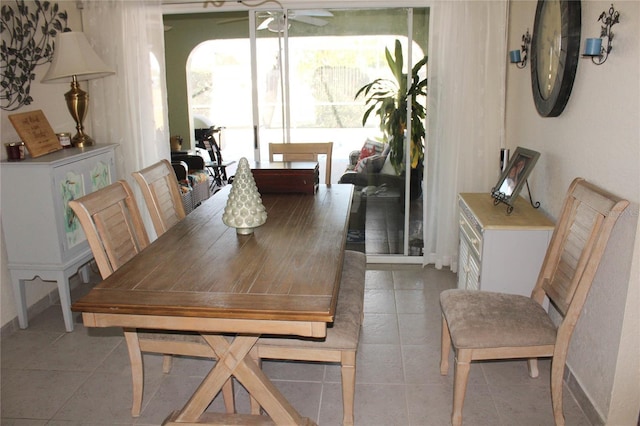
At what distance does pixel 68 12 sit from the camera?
12.7 ft

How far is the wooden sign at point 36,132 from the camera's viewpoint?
10.7ft

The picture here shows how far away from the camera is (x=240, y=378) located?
80.7 inches

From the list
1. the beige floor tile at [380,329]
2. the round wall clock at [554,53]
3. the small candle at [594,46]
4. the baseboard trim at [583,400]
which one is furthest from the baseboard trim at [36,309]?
the small candle at [594,46]

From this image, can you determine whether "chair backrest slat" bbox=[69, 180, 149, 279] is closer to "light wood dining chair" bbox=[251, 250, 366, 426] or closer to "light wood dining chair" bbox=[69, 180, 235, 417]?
"light wood dining chair" bbox=[69, 180, 235, 417]

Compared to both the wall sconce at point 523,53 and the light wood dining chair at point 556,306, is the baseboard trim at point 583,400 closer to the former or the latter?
the light wood dining chair at point 556,306

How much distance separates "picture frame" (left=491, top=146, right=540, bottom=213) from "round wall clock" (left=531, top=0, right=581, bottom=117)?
0.78ft

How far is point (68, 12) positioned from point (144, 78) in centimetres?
66

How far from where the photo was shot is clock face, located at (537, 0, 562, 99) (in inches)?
107

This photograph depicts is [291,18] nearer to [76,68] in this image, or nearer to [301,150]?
[301,150]

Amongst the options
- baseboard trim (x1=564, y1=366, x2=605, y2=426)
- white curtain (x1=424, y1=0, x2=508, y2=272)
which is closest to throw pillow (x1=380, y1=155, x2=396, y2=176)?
white curtain (x1=424, y1=0, x2=508, y2=272)

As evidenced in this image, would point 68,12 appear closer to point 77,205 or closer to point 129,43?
point 129,43

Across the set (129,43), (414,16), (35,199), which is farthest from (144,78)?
(414,16)

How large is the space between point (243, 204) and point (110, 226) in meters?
0.56

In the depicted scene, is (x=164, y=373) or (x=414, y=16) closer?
(x=164, y=373)
